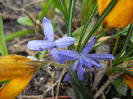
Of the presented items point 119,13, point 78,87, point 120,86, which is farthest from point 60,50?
point 120,86

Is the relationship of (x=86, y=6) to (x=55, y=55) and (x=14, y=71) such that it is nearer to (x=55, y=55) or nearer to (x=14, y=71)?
(x=55, y=55)

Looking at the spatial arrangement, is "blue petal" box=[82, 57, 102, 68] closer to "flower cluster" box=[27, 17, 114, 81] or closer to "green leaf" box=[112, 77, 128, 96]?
"flower cluster" box=[27, 17, 114, 81]

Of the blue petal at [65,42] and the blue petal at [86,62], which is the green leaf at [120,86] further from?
the blue petal at [65,42]

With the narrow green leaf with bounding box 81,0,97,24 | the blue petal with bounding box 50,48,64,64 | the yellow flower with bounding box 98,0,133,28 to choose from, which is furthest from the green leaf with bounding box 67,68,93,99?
the narrow green leaf with bounding box 81,0,97,24

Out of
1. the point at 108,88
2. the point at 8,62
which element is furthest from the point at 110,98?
the point at 8,62

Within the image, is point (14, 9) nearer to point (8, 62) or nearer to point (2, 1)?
point (2, 1)

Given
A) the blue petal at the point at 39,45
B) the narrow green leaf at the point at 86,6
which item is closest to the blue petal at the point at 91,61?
the blue petal at the point at 39,45
